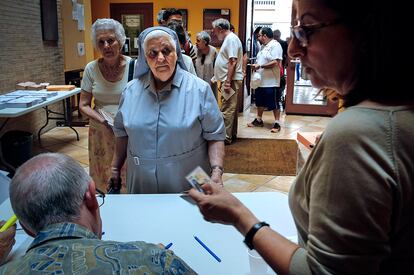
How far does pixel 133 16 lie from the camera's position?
7.52 meters

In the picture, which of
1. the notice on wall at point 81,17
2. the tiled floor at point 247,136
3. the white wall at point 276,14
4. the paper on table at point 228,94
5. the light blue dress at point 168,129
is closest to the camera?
the light blue dress at point 168,129

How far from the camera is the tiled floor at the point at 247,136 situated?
383 cm

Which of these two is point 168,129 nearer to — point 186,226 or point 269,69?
point 186,226

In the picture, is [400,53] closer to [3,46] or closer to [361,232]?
[361,232]

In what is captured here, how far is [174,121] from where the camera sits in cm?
182

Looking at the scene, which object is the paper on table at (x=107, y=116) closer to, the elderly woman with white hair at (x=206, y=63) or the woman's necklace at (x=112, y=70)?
the woman's necklace at (x=112, y=70)

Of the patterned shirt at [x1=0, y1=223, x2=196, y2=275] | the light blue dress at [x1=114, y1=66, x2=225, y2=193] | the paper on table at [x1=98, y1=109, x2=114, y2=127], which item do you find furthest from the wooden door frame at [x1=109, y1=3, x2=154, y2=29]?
the patterned shirt at [x1=0, y1=223, x2=196, y2=275]

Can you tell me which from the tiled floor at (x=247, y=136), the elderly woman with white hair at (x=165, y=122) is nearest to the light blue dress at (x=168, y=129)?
the elderly woman with white hair at (x=165, y=122)

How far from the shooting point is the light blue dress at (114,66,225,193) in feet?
5.98

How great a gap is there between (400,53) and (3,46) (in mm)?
4944

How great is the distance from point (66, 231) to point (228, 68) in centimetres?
428

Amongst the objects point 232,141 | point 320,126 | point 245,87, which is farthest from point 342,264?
point 245,87

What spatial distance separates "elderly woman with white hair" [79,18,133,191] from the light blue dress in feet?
2.76

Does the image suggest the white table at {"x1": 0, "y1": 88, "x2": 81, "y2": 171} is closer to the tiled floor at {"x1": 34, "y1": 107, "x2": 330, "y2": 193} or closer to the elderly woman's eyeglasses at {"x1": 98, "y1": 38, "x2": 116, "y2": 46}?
the tiled floor at {"x1": 34, "y1": 107, "x2": 330, "y2": 193}
